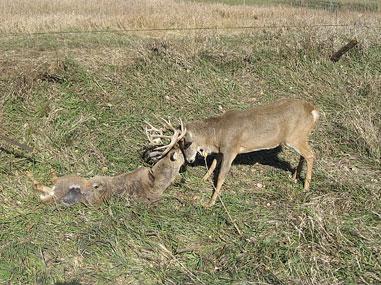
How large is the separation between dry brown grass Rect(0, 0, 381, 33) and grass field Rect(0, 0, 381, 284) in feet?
2.58

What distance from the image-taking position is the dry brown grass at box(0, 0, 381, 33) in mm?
13359

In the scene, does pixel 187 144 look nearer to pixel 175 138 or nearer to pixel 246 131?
pixel 175 138

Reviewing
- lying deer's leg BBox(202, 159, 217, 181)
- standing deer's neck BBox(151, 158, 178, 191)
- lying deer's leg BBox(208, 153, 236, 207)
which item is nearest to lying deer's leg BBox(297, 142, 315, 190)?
lying deer's leg BBox(208, 153, 236, 207)

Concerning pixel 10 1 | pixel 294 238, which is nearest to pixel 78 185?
pixel 294 238

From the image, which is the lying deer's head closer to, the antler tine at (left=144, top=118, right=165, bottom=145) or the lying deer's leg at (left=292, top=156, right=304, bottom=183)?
the antler tine at (left=144, top=118, right=165, bottom=145)

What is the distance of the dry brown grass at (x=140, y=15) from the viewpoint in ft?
43.8

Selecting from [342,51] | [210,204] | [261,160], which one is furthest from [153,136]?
[342,51]

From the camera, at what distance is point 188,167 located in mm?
6859

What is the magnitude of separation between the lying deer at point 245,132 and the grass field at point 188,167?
1.76 feet

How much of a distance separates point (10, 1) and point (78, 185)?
12.3m

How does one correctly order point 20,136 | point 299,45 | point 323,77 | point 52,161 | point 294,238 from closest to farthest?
point 294,238
point 52,161
point 20,136
point 323,77
point 299,45

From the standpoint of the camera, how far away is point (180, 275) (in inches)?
186

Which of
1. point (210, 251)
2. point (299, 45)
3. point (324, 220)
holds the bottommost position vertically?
point (210, 251)

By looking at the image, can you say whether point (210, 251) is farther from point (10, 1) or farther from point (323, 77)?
point (10, 1)
